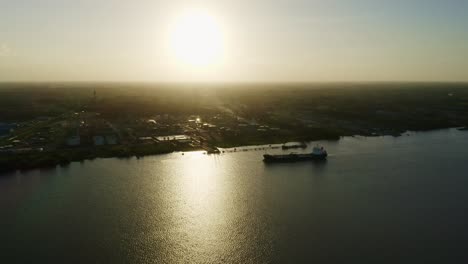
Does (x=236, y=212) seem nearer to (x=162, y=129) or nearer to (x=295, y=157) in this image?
(x=295, y=157)

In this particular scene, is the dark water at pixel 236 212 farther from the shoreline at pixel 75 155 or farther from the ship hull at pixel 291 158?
the shoreline at pixel 75 155

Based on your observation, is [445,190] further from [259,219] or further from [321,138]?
[321,138]

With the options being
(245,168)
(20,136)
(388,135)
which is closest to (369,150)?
(388,135)

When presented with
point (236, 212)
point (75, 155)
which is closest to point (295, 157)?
point (236, 212)

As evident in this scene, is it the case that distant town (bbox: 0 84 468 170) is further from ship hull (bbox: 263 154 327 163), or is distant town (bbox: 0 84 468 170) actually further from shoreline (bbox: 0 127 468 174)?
ship hull (bbox: 263 154 327 163)

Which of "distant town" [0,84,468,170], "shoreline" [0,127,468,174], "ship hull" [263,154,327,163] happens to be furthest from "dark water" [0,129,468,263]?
"distant town" [0,84,468,170]

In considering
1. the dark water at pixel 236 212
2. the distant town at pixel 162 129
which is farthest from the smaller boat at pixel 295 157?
the distant town at pixel 162 129

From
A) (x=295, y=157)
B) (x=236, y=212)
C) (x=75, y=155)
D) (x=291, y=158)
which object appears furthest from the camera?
(x=295, y=157)
